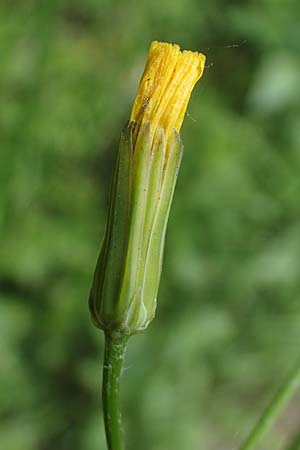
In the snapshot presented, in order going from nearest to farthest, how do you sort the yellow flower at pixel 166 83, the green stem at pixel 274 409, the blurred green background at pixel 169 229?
the yellow flower at pixel 166 83
the green stem at pixel 274 409
the blurred green background at pixel 169 229

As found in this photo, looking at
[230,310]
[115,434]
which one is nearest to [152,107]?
[115,434]

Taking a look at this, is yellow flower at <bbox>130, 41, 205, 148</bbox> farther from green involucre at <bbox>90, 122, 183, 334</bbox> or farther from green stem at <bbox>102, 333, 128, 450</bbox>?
green stem at <bbox>102, 333, 128, 450</bbox>

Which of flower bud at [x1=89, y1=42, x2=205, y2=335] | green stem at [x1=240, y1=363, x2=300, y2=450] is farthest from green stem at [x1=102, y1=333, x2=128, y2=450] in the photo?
green stem at [x1=240, y1=363, x2=300, y2=450]

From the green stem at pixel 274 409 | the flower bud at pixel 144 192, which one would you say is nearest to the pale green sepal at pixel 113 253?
the flower bud at pixel 144 192

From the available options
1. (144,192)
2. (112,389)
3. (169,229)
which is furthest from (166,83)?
(169,229)

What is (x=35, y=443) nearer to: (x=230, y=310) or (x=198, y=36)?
(x=230, y=310)

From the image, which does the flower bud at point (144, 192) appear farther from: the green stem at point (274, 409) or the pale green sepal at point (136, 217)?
the green stem at point (274, 409)
